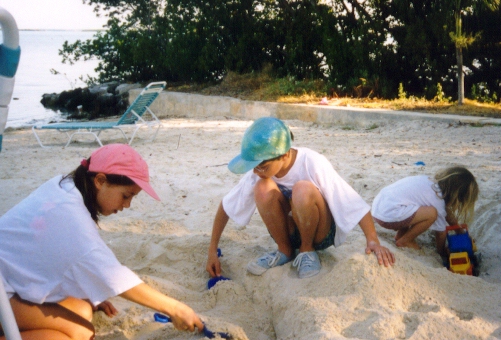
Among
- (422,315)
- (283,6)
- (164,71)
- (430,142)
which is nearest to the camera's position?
(422,315)

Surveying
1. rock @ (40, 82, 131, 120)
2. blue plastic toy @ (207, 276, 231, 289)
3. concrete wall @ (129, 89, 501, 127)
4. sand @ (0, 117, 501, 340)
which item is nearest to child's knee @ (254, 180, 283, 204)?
sand @ (0, 117, 501, 340)

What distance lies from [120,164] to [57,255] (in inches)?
16.9

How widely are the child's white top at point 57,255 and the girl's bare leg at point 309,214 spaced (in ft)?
3.86

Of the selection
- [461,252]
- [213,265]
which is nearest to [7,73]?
[213,265]

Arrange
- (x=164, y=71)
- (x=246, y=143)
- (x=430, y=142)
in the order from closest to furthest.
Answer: (x=246, y=143) → (x=430, y=142) → (x=164, y=71)

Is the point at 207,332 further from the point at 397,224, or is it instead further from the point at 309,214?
the point at 397,224

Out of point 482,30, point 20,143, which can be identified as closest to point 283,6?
point 482,30

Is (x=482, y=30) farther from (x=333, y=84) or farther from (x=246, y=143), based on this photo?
(x=246, y=143)

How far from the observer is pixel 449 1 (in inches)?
326

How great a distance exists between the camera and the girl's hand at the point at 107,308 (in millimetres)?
2740

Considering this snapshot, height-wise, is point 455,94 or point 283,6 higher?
point 283,6

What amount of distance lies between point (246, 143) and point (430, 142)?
13.4 ft

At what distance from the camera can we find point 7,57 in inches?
58.1

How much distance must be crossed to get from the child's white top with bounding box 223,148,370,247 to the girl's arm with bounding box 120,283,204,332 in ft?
3.45
